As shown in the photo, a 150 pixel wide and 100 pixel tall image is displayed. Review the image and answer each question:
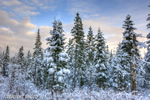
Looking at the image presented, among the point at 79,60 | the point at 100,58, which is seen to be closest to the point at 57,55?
the point at 79,60

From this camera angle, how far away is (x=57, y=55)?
17750mm

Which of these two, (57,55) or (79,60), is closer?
(57,55)

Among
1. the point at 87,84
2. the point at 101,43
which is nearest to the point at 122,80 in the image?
the point at 87,84

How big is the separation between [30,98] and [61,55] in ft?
29.5

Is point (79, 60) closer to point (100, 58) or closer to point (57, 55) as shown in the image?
point (100, 58)

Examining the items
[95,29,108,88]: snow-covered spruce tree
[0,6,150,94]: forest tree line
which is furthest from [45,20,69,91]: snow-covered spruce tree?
[95,29,108,88]: snow-covered spruce tree

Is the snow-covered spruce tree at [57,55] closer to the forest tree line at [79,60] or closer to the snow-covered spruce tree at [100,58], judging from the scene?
the forest tree line at [79,60]

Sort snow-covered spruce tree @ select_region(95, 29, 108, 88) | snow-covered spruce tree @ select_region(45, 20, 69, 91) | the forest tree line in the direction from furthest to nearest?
snow-covered spruce tree @ select_region(95, 29, 108, 88)
snow-covered spruce tree @ select_region(45, 20, 69, 91)
the forest tree line

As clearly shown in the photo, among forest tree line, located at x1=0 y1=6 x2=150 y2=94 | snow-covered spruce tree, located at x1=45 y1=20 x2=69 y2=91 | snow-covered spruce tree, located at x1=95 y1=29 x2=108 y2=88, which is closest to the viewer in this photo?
forest tree line, located at x1=0 y1=6 x2=150 y2=94

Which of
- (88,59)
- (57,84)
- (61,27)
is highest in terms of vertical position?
(61,27)

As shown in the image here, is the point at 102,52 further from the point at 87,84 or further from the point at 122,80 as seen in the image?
the point at 87,84

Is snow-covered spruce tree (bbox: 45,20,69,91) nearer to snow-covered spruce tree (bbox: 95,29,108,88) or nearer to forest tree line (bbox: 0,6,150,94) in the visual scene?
forest tree line (bbox: 0,6,150,94)

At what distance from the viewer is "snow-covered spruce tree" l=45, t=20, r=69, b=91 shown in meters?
17.3

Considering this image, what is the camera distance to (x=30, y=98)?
9.34 metres
